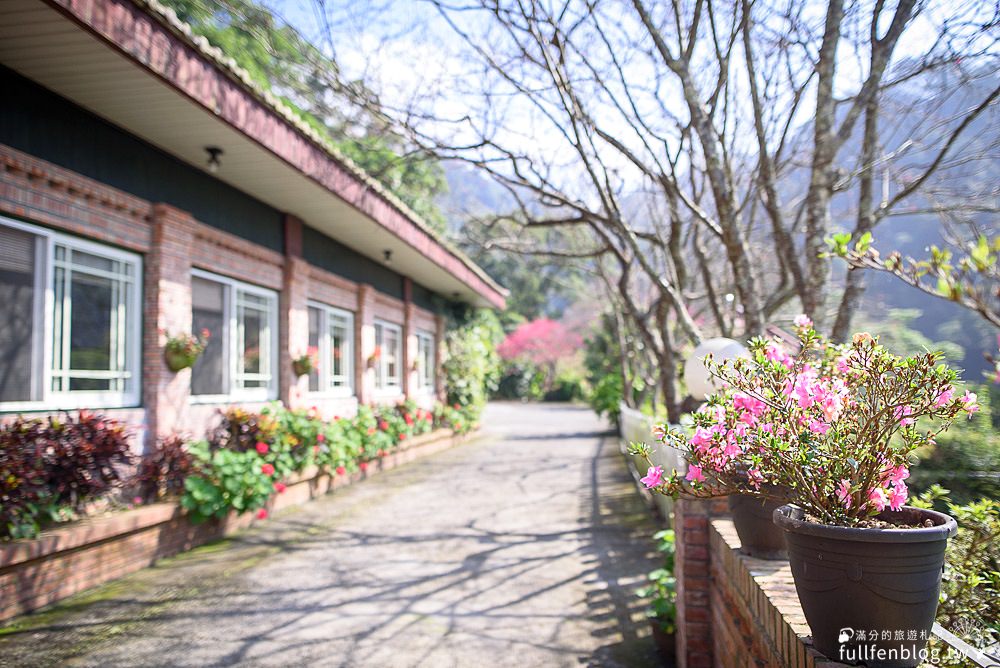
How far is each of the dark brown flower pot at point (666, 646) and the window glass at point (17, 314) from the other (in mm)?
4804

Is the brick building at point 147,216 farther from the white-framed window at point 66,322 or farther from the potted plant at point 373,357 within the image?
the potted plant at point 373,357

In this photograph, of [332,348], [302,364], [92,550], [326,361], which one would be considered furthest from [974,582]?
[332,348]

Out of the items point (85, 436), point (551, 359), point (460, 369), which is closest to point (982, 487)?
point (85, 436)

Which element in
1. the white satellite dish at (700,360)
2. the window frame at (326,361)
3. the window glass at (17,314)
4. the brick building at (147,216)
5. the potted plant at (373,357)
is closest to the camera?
the white satellite dish at (700,360)

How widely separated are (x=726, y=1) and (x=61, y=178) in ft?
17.7

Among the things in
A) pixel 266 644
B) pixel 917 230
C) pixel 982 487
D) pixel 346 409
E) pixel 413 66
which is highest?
pixel 917 230

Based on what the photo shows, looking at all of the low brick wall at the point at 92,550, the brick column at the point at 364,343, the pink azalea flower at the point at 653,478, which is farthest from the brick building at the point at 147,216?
the pink azalea flower at the point at 653,478

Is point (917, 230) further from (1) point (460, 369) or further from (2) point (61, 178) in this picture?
(2) point (61, 178)

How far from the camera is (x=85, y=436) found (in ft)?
15.9

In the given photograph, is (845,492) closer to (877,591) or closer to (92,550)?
(877,591)

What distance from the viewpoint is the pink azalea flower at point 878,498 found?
1940mm

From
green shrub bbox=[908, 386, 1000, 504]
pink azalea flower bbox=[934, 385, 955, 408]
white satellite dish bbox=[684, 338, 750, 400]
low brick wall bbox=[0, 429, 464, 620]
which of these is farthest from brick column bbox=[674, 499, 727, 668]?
low brick wall bbox=[0, 429, 464, 620]

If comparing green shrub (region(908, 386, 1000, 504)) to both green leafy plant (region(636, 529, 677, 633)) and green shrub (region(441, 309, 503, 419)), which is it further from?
green shrub (region(441, 309, 503, 419))

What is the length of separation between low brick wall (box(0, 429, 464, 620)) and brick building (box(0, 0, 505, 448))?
36.3 inches
